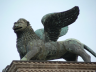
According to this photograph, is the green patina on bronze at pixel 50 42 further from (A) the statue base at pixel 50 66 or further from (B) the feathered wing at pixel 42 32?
(A) the statue base at pixel 50 66

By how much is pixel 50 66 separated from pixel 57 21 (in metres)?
2.54

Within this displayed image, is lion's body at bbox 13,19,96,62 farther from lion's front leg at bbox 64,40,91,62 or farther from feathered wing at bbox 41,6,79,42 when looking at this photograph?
feathered wing at bbox 41,6,79,42

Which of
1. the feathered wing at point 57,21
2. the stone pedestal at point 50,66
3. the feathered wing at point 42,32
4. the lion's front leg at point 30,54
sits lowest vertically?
the stone pedestal at point 50,66

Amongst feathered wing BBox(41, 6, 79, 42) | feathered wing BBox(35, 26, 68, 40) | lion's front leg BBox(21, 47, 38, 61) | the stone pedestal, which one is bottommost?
the stone pedestal

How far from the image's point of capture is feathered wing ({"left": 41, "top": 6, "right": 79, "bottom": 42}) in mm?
17016

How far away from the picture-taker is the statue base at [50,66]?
15.4 meters

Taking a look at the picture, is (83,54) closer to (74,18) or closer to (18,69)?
(74,18)

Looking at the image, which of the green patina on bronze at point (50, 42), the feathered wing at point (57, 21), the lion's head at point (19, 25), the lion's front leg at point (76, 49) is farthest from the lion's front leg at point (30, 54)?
the lion's front leg at point (76, 49)

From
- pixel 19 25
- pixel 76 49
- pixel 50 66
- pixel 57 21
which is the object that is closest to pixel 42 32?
pixel 57 21

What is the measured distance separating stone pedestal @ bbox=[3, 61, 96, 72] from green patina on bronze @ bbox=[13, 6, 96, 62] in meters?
0.76

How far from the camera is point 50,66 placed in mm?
15617

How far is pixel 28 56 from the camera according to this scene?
1611 centimetres

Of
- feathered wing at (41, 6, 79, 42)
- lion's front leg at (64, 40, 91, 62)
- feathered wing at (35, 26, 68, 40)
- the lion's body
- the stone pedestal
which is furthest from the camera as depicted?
feathered wing at (35, 26, 68, 40)

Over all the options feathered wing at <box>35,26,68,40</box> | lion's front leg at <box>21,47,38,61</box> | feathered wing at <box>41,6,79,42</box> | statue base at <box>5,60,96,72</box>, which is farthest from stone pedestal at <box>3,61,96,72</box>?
feathered wing at <box>35,26,68,40</box>
